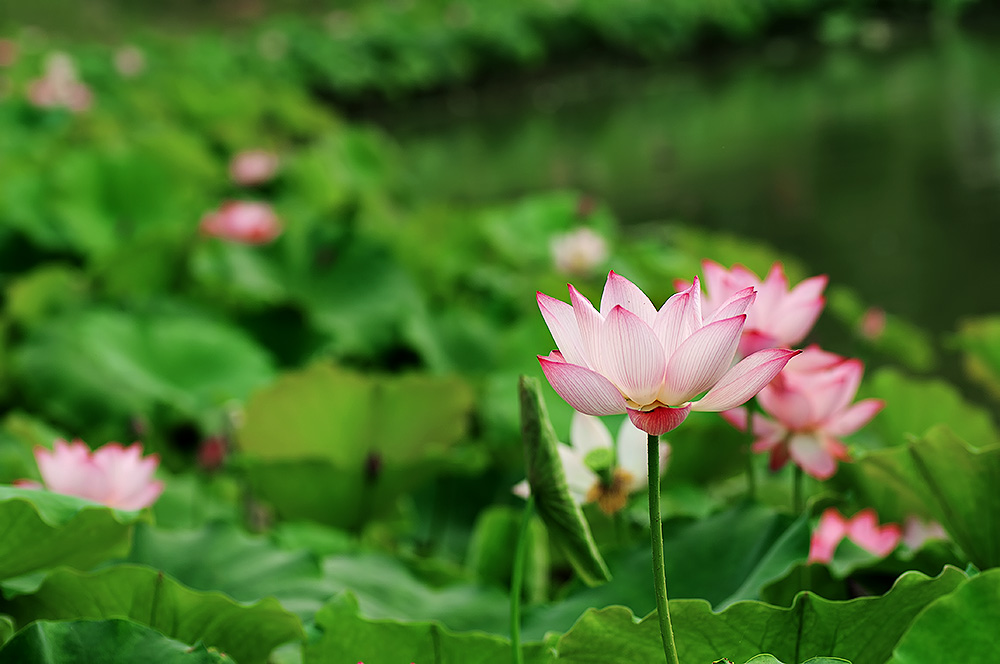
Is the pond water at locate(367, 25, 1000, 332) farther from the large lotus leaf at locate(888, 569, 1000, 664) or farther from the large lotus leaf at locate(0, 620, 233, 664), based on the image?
the large lotus leaf at locate(0, 620, 233, 664)

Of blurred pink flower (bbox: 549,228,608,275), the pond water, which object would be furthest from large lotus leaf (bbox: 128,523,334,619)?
the pond water

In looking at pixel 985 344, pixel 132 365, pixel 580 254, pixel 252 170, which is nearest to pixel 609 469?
pixel 985 344

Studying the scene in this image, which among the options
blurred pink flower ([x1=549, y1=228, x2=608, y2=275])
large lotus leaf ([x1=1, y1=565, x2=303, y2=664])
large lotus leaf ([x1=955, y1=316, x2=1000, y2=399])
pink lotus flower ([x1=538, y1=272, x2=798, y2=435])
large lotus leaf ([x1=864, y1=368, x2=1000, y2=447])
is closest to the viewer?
pink lotus flower ([x1=538, y1=272, x2=798, y2=435])

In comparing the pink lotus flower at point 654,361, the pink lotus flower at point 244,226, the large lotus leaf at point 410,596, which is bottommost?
the large lotus leaf at point 410,596

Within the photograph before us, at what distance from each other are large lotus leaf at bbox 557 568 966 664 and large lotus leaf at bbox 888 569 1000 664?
5cm

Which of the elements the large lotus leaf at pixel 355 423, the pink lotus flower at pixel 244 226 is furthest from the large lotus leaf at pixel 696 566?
the pink lotus flower at pixel 244 226

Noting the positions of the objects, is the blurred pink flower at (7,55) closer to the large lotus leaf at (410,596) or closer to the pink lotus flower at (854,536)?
the large lotus leaf at (410,596)

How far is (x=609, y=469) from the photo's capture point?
77 centimetres

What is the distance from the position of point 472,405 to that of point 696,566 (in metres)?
0.63

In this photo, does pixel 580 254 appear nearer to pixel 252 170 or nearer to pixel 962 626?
pixel 252 170

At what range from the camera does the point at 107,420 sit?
1480mm

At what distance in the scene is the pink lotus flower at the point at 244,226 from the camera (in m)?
1.96

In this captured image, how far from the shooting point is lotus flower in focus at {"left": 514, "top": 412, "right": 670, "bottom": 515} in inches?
29.7

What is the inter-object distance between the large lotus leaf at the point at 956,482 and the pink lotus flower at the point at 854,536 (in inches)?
1.5
